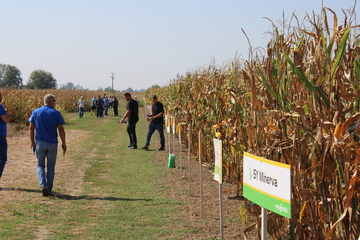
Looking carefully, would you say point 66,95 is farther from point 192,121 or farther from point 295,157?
point 295,157

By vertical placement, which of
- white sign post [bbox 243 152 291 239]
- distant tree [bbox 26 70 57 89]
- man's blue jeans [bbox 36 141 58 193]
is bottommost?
man's blue jeans [bbox 36 141 58 193]

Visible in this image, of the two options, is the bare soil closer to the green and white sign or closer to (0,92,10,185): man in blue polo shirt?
(0,92,10,185): man in blue polo shirt

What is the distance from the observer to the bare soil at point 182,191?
24.0ft

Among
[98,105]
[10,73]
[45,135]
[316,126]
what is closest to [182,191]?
[45,135]

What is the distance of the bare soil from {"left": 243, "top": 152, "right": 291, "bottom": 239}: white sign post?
260 centimetres

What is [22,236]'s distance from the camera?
677 centimetres

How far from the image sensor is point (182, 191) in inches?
404

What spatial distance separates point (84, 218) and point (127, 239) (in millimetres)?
1442

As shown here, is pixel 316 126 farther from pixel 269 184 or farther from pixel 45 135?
pixel 45 135

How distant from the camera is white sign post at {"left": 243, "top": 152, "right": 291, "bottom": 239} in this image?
12.3 feet

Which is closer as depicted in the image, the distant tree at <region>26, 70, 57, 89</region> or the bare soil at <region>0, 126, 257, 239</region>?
the bare soil at <region>0, 126, 257, 239</region>

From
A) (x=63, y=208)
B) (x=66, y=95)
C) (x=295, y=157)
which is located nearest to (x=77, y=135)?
(x=63, y=208)

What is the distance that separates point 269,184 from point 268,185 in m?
0.02

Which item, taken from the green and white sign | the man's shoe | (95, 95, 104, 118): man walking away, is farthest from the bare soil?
(95, 95, 104, 118): man walking away
